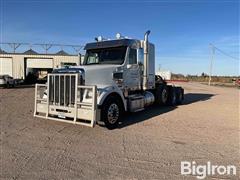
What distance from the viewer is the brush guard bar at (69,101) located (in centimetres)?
764

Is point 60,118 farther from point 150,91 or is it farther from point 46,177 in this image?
point 150,91

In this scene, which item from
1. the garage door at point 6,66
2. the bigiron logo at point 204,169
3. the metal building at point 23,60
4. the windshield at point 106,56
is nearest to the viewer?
the bigiron logo at point 204,169

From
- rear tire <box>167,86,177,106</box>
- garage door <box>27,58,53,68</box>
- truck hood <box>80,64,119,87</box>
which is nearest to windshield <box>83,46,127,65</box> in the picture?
truck hood <box>80,64,119,87</box>

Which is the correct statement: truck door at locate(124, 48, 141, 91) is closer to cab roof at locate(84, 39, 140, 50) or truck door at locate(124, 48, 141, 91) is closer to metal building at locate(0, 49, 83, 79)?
cab roof at locate(84, 39, 140, 50)

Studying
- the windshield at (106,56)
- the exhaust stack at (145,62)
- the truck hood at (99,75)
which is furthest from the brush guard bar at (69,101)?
the exhaust stack at (145,62)

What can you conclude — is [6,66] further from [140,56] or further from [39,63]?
[140,56]

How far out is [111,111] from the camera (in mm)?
8383

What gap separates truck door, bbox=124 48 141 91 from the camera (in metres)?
9.89

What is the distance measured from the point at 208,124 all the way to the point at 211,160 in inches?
156

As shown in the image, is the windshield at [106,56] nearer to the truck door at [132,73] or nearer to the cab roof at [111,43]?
the cab roof at [111,43]

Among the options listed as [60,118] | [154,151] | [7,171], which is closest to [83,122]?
[60,118]

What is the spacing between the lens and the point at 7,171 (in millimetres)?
4789

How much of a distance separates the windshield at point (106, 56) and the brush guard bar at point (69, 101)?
2.23 m

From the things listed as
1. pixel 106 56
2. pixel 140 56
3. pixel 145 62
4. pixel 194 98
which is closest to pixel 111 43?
pixel 106 56
